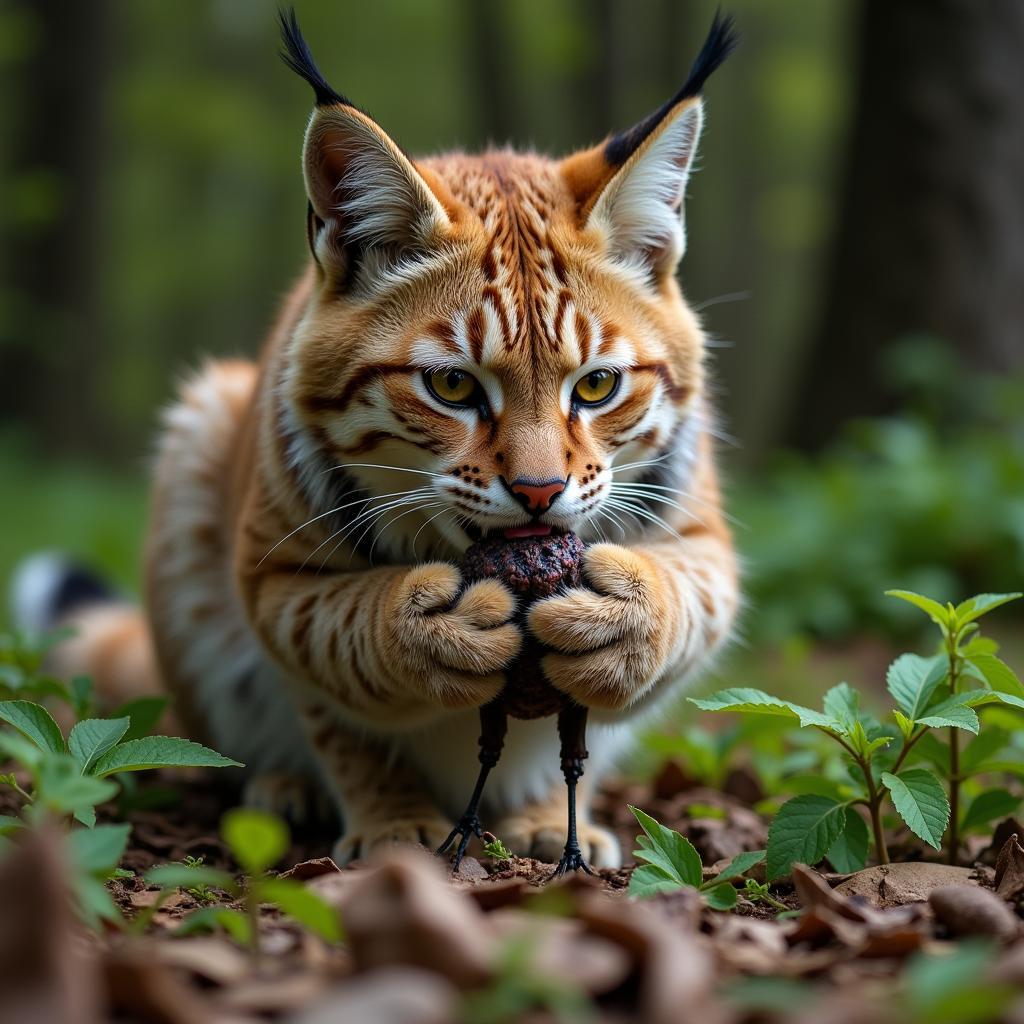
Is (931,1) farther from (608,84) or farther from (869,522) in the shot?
(608,84)

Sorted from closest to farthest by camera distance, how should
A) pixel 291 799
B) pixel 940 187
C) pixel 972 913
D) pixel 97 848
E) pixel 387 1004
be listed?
pixel 387 1004, pixel 97 848, pixel 972 913, pixel 291 799, pixel 940 187

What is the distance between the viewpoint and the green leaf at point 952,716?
2721 millimetres

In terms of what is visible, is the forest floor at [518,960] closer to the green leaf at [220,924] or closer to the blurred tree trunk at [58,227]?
the green leaf at [220,924]

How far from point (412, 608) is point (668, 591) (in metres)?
0.68

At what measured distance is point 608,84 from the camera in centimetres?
1361

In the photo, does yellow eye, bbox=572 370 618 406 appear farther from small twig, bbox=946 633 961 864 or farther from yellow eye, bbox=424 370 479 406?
small twig, bbox=946 633 961 864

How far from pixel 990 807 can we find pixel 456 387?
5.52 ft

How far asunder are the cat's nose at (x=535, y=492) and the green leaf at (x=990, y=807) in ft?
4.28

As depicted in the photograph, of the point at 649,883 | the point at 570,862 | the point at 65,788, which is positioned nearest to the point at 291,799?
the point at 570,862

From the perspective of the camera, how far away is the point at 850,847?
2.93 metres

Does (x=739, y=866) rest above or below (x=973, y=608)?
below

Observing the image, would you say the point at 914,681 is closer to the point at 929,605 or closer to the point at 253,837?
the point at 929,605

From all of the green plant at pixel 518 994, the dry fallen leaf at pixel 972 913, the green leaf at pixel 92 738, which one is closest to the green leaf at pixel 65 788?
the green leaf at pixel 92 738

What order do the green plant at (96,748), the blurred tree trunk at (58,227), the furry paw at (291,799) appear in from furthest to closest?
the blurred tree trunk at (58,227), the furry paw at (291,799), the green plant at (96,748)
